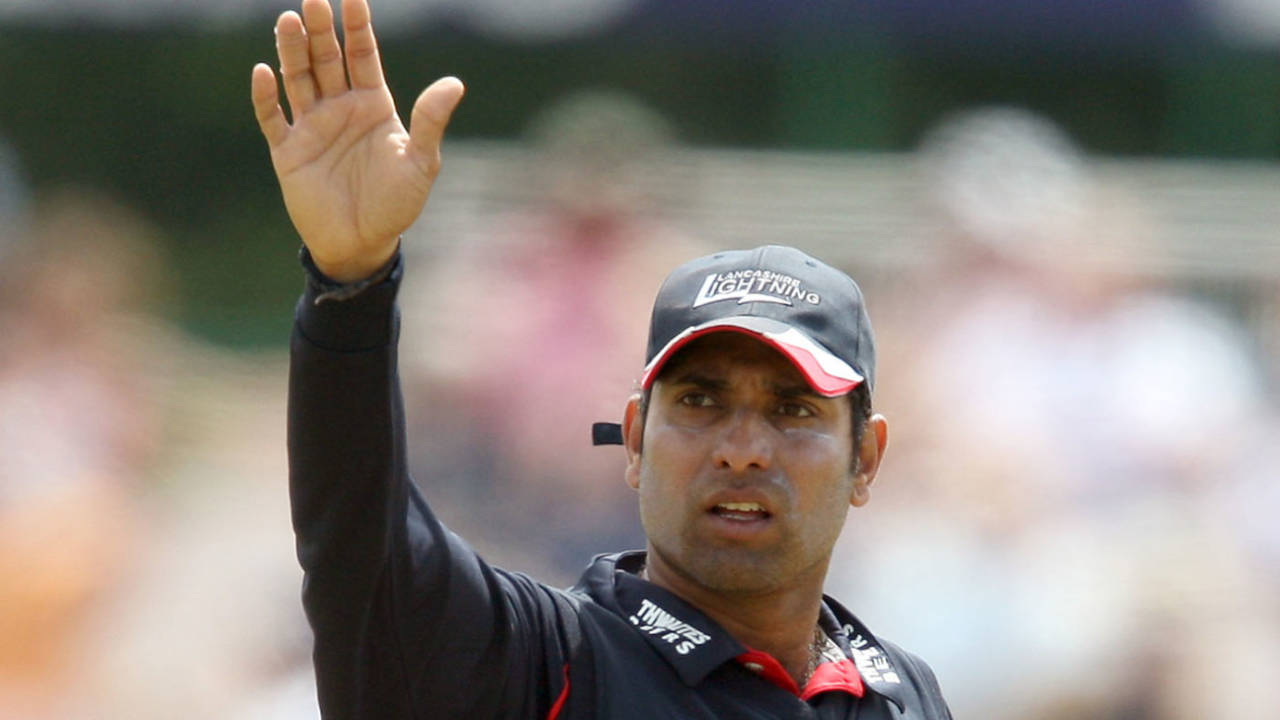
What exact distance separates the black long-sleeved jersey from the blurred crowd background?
302cm

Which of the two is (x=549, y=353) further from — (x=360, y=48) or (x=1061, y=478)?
(x=360, y=48)

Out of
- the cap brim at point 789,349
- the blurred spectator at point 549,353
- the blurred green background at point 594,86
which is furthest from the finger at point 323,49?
the blurred green background at point 594,86

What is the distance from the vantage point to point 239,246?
6688 millimetres

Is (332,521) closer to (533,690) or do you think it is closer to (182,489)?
(533,690)

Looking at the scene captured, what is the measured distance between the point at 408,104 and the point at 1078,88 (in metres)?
2.44

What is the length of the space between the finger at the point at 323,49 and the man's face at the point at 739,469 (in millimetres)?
635

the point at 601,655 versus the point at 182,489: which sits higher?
the point at 601,655

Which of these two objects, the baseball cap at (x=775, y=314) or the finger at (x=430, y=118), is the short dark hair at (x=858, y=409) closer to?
the baseball cap at (x=775, y=314)

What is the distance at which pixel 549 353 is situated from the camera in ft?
18.0

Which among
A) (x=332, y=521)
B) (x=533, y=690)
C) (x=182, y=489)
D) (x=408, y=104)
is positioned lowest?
(x=182, y=489)

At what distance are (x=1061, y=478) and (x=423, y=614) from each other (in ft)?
12.3

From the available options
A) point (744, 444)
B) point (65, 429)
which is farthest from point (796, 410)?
point (65, 429)

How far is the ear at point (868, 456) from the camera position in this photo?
2479 mm

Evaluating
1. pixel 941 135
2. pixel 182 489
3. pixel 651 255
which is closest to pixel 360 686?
pixel 651 255
